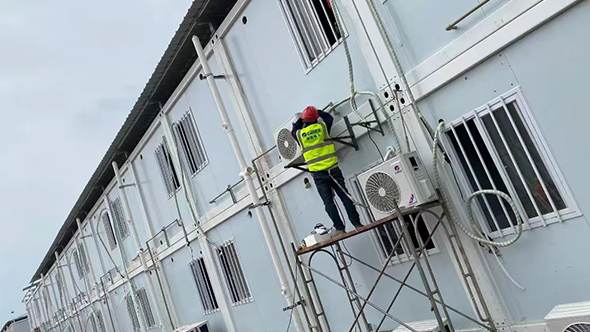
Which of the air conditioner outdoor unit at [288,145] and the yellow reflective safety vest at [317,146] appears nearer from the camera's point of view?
the yellow reflective safety vest at [317,146]

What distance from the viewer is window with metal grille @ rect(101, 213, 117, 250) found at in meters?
17.1

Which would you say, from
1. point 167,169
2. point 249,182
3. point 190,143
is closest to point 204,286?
point 167,169

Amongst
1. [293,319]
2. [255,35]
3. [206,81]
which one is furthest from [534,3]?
[206,81]

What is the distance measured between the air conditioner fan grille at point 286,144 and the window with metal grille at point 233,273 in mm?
3702

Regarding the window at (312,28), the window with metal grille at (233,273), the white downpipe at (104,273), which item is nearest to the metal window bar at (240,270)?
the window with metal grille at (233,273)

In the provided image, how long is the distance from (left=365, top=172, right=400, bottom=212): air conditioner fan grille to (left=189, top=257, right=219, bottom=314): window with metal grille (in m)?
6.86

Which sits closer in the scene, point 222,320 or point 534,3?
point 534,3

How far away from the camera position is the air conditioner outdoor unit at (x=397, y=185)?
16.3 ft

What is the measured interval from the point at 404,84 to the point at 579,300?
2.82 m

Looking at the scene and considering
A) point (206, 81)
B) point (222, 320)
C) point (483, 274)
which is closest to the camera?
point (483, 274)

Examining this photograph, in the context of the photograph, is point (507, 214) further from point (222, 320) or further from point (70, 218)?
point (70, 218)

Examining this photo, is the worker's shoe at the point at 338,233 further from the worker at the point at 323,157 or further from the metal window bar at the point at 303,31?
the metal window bar at the point at 303,31

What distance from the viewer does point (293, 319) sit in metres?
8.00

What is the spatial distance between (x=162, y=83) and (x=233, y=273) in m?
4.63
